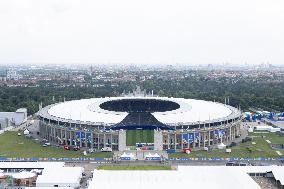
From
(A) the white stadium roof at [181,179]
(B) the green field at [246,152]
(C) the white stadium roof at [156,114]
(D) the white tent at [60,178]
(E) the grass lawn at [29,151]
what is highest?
(C) the white stadium roof at [156,114]

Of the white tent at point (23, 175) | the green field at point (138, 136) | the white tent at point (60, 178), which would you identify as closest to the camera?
the white tent at point (60, 178)

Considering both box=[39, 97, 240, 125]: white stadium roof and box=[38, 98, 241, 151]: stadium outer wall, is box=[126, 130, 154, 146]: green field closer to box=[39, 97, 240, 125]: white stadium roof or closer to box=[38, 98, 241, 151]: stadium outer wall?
box=[38, 98, 241, 151]: stadium outer wall

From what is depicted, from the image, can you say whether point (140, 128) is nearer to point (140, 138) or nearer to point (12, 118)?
point (140, 138)

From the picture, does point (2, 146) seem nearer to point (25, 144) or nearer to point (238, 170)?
point (25, 144)

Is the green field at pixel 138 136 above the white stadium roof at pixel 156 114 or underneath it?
underneath

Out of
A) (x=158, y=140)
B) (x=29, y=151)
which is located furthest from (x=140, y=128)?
(x=29, y=151)

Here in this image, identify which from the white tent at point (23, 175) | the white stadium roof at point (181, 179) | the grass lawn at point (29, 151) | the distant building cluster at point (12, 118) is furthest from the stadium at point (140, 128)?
the white tent at point (23, 175)

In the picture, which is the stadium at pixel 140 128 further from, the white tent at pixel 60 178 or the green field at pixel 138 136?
the white tent at pixel 60 178
